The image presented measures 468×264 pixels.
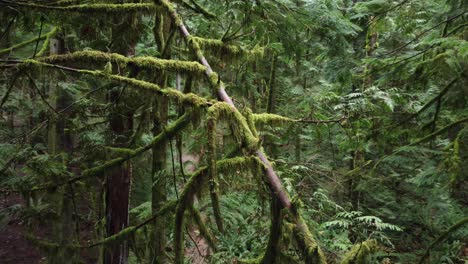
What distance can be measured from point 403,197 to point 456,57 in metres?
7.01

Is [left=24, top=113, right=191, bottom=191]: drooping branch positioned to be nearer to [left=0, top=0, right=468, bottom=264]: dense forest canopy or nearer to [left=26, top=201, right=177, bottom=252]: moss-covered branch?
[left=0, top=0, right=468, bottom=264]: dense forest canopy

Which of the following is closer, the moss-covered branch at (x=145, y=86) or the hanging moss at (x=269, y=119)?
the moss-covered branch at (x=145, y=86)

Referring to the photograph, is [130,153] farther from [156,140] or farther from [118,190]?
[118,190]

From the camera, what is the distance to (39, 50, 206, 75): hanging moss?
3766 millimetres

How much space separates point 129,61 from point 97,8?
0.69m

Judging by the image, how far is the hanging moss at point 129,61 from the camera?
377 cm

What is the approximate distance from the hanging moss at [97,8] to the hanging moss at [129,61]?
47cm

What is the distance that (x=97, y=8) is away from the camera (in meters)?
3.94

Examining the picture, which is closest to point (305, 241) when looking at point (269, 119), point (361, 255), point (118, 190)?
point (361, 255)

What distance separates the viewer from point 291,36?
6242 millimetres

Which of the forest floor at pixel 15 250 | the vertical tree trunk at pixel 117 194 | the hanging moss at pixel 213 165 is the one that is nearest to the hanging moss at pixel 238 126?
the hanging moss at pixel 213 165

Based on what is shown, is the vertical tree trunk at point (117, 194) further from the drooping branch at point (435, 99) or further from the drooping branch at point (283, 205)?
the drooping branch at point (435, 99)

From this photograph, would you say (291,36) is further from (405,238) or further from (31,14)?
(405,238)

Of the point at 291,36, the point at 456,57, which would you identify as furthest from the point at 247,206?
the point at 456,57
